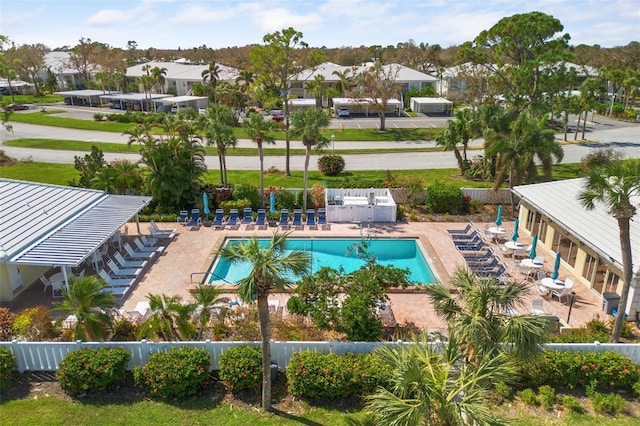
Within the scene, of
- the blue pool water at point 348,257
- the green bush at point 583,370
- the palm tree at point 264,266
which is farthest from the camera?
the blue pool water at point 348,257

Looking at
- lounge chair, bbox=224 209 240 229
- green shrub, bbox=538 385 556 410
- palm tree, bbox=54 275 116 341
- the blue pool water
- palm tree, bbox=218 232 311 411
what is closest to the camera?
palm tree, bbox=218 232 311 411

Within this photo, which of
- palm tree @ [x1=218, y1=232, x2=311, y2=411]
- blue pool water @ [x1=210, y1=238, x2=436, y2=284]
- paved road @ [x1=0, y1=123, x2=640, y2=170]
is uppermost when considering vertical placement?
palm tree @ [x1=218, y1=232, x2=311, y2=411]

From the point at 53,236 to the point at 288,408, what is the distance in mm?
12795

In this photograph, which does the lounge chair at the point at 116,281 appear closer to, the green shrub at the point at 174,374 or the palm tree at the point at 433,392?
the green shrub at the point at 174,374

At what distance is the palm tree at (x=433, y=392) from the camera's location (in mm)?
7770

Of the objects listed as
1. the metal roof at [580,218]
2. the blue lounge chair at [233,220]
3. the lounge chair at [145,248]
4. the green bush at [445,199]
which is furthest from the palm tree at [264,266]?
the green bush at [445,199]

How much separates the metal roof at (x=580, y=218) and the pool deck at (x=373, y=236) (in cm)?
226

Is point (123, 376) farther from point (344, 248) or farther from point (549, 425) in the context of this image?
point (344, 248)

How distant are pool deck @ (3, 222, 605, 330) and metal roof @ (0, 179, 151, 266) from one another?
206cm

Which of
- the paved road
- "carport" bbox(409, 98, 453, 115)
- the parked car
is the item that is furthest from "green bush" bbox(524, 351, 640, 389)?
"carport" bbox(409, 98, 453, 115)

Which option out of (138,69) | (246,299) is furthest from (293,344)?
(138,69)

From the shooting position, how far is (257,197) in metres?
28.1

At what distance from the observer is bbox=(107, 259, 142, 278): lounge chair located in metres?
20.1

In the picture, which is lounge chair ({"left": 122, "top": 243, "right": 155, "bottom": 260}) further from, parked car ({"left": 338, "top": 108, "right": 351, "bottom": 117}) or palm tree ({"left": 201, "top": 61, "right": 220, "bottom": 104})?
palm tree ({"left": 201, "top": 61, "right": 220, "bottom": 104})
